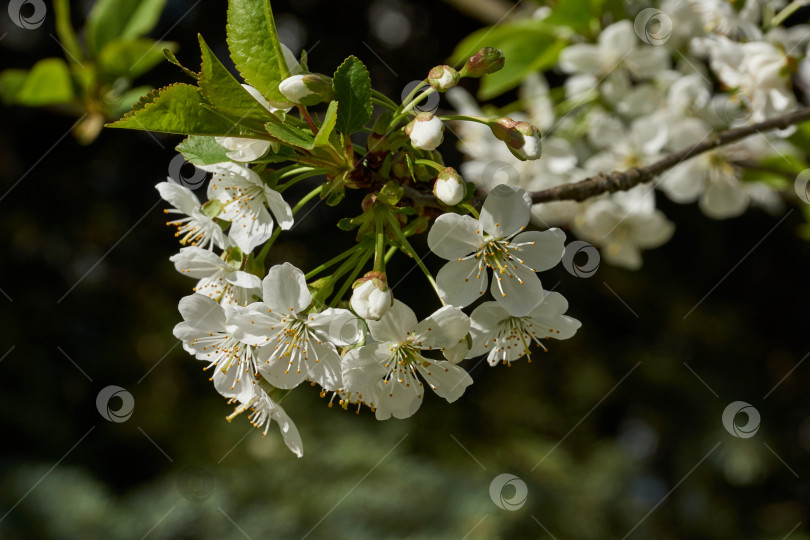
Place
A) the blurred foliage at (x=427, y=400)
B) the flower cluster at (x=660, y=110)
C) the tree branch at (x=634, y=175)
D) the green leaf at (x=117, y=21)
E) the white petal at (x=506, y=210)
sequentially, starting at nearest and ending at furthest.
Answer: the white petal at (x=506, y=210)
the tree branch at (x=634, y=175)
the flower cluster at (x=660, y=110)
the green leaf at (x=117, y=21)
the blurred foliage at (x=427, y=400)

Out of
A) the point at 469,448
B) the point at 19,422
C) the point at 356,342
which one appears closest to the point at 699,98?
the point at 356,342

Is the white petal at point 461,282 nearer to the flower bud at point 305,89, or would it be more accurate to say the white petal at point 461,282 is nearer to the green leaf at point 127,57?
the flower bud at point 305,89

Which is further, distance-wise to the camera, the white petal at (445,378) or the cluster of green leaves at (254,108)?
the white petal at (445,378)

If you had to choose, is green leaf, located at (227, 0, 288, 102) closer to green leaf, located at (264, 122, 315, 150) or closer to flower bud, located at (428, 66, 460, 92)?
A: green leaf, located at (264, 122, 315, 150)

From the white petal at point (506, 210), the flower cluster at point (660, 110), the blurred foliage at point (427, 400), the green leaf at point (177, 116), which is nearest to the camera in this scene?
the green leaf at point (177, 116)

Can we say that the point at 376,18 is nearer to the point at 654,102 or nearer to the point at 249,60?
the point at 654,102

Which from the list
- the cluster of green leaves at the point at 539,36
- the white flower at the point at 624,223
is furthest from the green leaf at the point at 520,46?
the white flower at the point at 624,223
